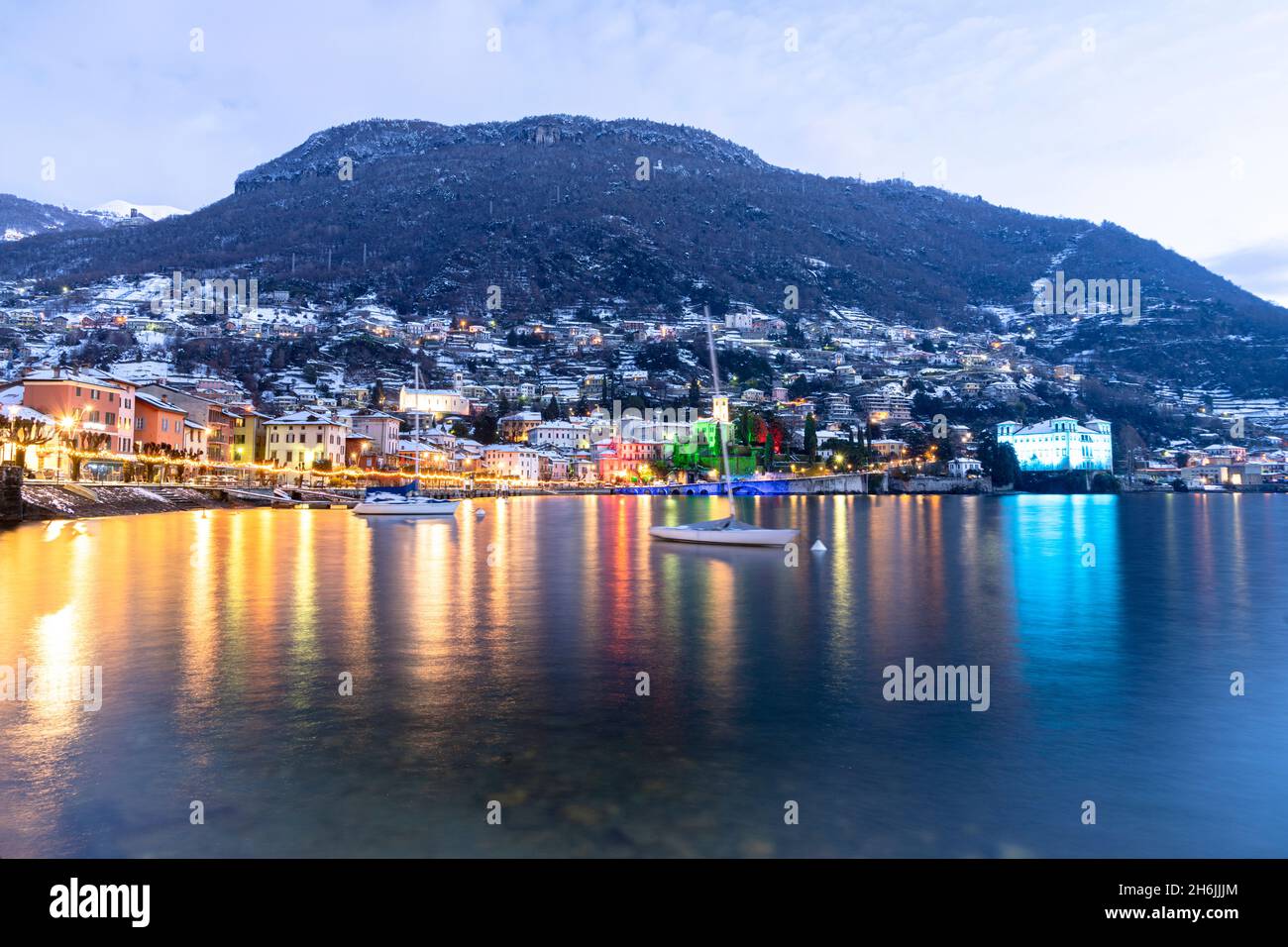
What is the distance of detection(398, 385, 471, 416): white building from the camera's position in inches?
6009

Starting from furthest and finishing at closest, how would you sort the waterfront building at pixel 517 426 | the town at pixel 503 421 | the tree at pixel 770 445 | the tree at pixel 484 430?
the tree at pixel 770 445 → the waterfront building at pixel 517 426 → the tree at pixel 484 430 → the town at pixel 503 421

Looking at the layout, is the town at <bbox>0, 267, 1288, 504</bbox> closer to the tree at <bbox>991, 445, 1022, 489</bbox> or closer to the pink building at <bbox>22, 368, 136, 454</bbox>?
the tree at <bbox>991, 445, 1022, 489</bbox>

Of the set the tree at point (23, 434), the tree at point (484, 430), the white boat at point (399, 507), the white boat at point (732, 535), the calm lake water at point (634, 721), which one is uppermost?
the tree at point (484, 430)

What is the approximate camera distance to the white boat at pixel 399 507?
6184 cm

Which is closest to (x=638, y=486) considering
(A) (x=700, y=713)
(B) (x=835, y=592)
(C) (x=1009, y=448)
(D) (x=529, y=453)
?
(D) (x=529, y=453)

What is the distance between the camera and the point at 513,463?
436 ft

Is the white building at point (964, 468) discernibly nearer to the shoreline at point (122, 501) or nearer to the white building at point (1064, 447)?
the white building at point (1064, 447)

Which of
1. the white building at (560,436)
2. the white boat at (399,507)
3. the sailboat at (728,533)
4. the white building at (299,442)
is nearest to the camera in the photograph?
the sailboat at (728,533)

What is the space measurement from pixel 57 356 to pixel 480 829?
167279 millimetres

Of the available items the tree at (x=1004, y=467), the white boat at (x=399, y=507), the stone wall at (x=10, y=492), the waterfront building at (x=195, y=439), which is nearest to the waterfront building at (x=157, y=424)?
the waterfront building at (x=195, y=439)

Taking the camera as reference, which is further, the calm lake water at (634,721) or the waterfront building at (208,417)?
the waterfront building at (208,417)

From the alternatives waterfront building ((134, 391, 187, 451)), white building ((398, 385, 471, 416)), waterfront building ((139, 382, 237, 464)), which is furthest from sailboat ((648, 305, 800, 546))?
white building ((398, 385, 471, 416))

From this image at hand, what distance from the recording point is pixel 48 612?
1591cm

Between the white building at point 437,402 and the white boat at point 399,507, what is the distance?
9087 cm
